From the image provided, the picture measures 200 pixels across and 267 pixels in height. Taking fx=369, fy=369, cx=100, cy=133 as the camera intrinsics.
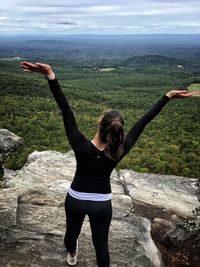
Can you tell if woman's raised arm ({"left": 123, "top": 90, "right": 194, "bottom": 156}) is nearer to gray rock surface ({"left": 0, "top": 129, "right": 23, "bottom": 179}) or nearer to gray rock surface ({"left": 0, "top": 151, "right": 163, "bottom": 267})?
gray rock surface ({"left": 0, "top": 151, "right": 163, "bottom": 267})

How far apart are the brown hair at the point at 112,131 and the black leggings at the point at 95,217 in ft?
2.18

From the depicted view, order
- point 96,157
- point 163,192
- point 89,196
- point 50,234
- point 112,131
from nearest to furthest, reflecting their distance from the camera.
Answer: point 112,131, point 96,157, point 89,196, point 50,234, point 163,192

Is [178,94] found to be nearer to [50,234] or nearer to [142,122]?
[142,122]

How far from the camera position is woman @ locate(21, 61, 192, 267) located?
3.99m

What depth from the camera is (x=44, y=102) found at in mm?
74062

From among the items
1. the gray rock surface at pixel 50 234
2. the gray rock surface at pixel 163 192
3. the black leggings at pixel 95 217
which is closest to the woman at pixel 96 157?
the black leggings at pixel 95 217

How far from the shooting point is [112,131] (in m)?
3.90

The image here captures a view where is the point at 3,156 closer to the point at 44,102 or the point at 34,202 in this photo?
the point at 34,202

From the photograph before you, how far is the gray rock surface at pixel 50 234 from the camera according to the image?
5.89 meters

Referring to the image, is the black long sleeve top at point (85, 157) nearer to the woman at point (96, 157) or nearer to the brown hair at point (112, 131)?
the woman at point (96, 157)

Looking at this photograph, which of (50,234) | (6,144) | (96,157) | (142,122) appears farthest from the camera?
(6,144)

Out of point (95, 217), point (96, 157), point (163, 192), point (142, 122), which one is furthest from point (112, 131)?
point (163, 192)

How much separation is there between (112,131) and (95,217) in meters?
1.11

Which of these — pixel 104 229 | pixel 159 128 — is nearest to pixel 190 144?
pixel 159 128
